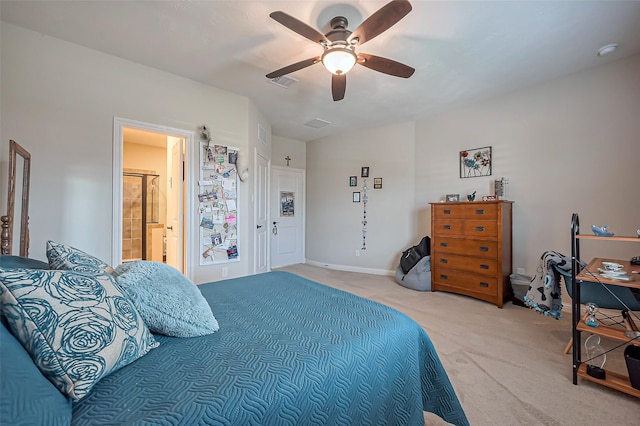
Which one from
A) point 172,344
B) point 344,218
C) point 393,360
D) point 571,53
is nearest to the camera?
point 172,344

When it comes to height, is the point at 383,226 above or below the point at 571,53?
below

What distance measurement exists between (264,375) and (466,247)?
A: 129 inches

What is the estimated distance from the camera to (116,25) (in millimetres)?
2203

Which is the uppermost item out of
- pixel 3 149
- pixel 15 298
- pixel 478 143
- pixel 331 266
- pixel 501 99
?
pixel 501 99

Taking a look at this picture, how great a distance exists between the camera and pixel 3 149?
219 centimetres

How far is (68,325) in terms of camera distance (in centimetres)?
69

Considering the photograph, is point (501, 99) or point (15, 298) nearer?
point (15, 298)

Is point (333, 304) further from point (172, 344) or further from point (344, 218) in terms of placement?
point (344, 218)

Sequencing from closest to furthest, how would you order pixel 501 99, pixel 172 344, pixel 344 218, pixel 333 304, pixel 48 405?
pixel 48 405, pixel 172 344, pixel 333 304, pixel 501 99, pixel 344 218

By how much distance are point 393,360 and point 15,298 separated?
118 centimetres

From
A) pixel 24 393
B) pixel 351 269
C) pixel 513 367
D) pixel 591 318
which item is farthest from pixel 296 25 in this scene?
pixel 351 269

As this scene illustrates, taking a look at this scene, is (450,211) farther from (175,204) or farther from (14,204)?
→ (14,204)

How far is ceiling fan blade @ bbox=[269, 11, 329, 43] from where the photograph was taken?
65.7 inches

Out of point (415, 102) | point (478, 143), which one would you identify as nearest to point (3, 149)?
point (415, 102)
